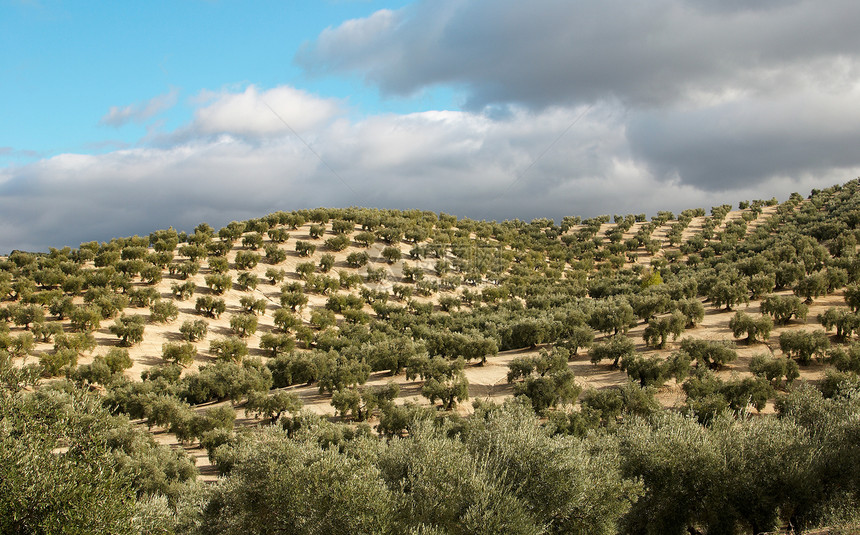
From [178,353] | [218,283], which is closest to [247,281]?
[218,283]

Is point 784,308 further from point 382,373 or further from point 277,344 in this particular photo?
point 277,344

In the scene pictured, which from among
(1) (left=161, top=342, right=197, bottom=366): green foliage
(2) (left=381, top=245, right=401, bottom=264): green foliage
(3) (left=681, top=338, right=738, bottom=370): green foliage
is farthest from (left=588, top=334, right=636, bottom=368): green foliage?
(2) (left=381, top=245, right=401, bottom=264): green foliage

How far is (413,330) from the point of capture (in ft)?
208

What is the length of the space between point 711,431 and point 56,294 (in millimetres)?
64198

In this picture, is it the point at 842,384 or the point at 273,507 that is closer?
the point at 273,507

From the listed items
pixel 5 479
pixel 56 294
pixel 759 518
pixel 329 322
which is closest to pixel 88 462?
pixel 5 479

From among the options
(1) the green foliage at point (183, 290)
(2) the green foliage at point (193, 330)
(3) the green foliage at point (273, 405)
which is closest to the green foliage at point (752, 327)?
(3) the green foliage at point (273, 405)

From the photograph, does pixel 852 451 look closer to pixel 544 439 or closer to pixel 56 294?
pixel 544 439

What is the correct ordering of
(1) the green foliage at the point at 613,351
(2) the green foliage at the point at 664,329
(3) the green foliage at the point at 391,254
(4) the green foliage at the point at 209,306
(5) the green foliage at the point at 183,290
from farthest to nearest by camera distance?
(3) the green foliage at the point at 391,254 < (5) the green foliage at the point at 183,290 < (4) the green foliage at the point at 209,306 < (2) the green foliage at the point at 664,329 < (1) the green foliage at the point at 613,351

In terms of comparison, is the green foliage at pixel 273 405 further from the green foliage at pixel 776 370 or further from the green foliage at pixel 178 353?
the green foliage at pixel 776 370

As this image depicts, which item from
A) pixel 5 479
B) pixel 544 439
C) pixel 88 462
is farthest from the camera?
pixel 544 439

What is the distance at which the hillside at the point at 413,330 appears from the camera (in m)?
33.6

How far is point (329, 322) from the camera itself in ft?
215

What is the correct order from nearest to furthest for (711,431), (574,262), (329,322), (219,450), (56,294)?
(711,431)
(219,450)
(56,294)
(329,322)
(574,262)
